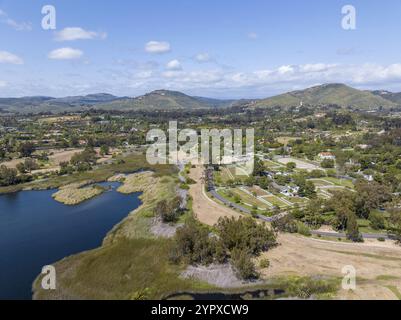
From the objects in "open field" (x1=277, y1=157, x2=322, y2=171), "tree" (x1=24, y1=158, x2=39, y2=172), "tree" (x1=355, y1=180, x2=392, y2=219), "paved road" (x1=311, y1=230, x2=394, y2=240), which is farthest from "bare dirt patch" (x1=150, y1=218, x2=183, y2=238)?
"tree" (x1=24, y1=158, x2=39, y2=172)

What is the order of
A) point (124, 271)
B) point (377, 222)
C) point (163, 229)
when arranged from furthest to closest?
point (163, 229) → point (377, 222) → point (124, 271)

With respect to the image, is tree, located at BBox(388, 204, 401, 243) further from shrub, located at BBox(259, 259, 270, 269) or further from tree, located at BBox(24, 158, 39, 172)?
tree, located at BBox(24, 158, 39, 172)

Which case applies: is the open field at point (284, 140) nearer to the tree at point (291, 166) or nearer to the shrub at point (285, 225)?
the tree at point (291, 166)

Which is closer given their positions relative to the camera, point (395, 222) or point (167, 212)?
point (395, 222)

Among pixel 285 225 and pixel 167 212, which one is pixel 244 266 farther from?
pixel 167 212

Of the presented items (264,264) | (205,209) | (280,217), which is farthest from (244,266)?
(205,209)

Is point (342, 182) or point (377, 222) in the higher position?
point (342, 182)

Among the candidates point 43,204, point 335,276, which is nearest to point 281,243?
point 335,276
